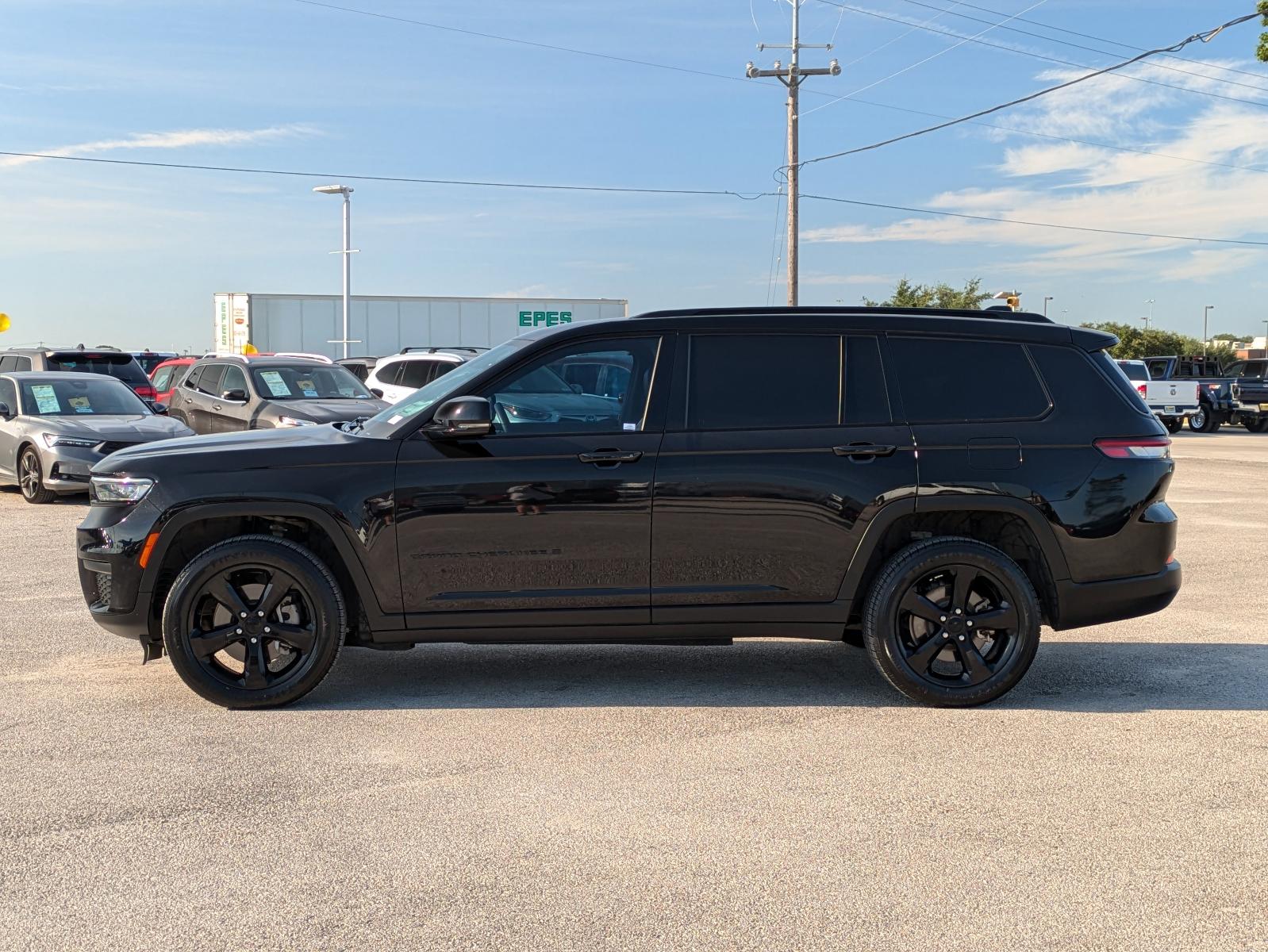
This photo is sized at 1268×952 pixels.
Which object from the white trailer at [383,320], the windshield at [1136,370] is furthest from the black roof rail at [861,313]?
the white trailer at [383,320]

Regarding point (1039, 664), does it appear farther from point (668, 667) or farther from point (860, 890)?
point (860, 890)

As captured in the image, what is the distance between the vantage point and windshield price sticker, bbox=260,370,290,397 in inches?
681

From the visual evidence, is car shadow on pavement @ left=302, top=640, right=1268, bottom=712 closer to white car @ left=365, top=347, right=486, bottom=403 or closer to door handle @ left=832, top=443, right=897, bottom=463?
door handle @ left=832, top=443, right=897, bottom=463

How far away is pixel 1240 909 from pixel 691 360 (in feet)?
10.7

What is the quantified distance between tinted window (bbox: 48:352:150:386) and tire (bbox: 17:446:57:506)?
3.66 metres

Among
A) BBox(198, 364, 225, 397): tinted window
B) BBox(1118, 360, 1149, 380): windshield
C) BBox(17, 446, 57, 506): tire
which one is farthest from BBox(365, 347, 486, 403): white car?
BBox(1118, 360, 1149, 380): windshield

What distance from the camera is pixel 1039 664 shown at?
6949mm

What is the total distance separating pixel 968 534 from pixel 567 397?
2.02 m

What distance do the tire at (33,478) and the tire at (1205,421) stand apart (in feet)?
96.6

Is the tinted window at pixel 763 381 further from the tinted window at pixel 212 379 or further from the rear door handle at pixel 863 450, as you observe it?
the tinted window at pixel 212 379

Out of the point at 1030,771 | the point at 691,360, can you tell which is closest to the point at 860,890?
the point at 1030,771

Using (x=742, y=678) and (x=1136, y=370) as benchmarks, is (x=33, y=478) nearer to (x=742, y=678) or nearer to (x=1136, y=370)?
(x=742, y=678)

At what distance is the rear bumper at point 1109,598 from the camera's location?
6039mm

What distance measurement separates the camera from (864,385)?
6062 mm
